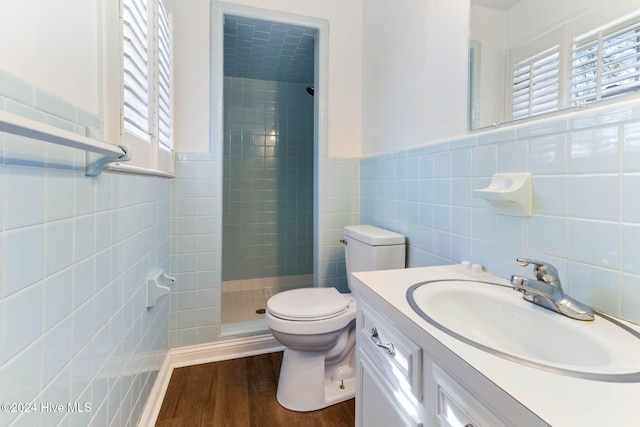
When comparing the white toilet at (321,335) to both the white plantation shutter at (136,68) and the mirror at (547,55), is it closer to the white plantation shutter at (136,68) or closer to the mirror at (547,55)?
the mirror at (547,55)

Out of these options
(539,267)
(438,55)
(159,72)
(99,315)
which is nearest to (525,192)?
(539,267)

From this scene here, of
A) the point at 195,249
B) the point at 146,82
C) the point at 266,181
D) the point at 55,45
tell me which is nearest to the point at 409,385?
the point at 55,45

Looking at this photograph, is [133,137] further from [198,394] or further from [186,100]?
[198,394]

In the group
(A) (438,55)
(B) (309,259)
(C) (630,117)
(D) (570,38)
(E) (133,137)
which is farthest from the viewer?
(B) (309,259)

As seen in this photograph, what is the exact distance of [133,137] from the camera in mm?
1004

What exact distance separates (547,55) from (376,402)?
44.5 inches

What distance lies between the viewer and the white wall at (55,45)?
474 millimetres

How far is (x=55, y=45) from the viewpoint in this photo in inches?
23.2

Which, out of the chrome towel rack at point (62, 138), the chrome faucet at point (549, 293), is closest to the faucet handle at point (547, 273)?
the chrome faucet at point (549, 293)

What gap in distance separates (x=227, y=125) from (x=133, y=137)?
205 centimetres

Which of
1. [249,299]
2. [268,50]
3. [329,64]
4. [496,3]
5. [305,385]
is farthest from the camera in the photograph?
[249,299]

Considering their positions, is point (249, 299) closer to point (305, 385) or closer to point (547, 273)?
point (305, 385)

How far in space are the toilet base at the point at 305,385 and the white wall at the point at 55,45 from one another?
4.26ft

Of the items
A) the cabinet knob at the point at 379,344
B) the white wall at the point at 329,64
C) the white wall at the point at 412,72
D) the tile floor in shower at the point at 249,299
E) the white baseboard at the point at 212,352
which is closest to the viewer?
the cabinet knob at the point at 379,344
